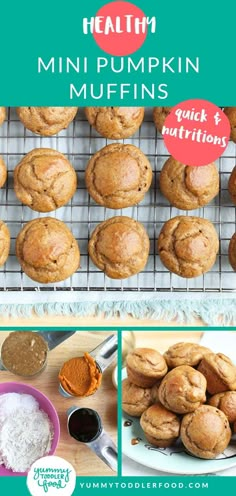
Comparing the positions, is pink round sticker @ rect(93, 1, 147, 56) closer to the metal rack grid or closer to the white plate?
the metal rack grid

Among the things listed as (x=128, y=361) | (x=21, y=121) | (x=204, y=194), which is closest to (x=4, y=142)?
(x=21, y=121)

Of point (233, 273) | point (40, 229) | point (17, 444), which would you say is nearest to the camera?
point (17, 444)

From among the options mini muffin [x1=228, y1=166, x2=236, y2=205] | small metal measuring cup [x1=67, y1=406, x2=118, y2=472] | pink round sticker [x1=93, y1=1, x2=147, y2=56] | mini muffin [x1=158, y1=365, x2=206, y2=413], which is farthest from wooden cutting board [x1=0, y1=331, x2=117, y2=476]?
pink round sticker [x1=93, y1=1, x2=147, y2=56]

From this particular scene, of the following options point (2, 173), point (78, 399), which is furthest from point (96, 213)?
point (78, 399)

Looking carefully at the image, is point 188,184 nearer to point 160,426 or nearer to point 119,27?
point 119,27

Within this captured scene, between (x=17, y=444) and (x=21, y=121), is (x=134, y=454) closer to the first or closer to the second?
(x=17, y=444)

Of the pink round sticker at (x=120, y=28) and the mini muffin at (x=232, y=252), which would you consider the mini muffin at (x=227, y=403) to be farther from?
the pink round sticker at (x=120, y=28)

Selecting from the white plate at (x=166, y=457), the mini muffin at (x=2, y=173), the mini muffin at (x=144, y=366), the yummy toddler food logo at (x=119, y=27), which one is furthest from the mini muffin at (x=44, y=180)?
the white plate at (x=166, y=457)
